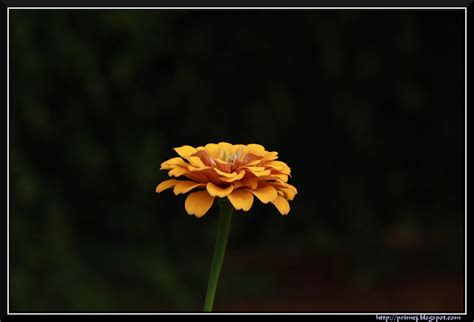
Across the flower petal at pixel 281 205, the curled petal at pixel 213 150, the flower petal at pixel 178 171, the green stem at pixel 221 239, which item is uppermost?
the curled petal at pixel 213 150

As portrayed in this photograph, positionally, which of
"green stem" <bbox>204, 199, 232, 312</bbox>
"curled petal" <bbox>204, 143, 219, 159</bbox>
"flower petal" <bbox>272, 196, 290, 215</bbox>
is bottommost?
"green stem" <bbox>204, 199, 232, 312</bbox>

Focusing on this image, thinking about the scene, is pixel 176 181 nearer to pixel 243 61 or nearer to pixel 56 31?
pixel 56 31

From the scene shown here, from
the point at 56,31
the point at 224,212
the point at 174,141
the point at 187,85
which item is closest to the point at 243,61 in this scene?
the point at 187,85

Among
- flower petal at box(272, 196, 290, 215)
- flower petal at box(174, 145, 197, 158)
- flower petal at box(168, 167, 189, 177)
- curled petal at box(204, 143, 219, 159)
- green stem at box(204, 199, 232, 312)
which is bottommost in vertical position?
green stem at box(204, 199, 232, 312)

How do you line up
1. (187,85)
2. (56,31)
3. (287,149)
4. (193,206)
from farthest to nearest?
(287,149) → (187,85) → (56,31) → (193,206)

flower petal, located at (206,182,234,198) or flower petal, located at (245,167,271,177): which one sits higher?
flower petal, located at (245,167,271,177)
